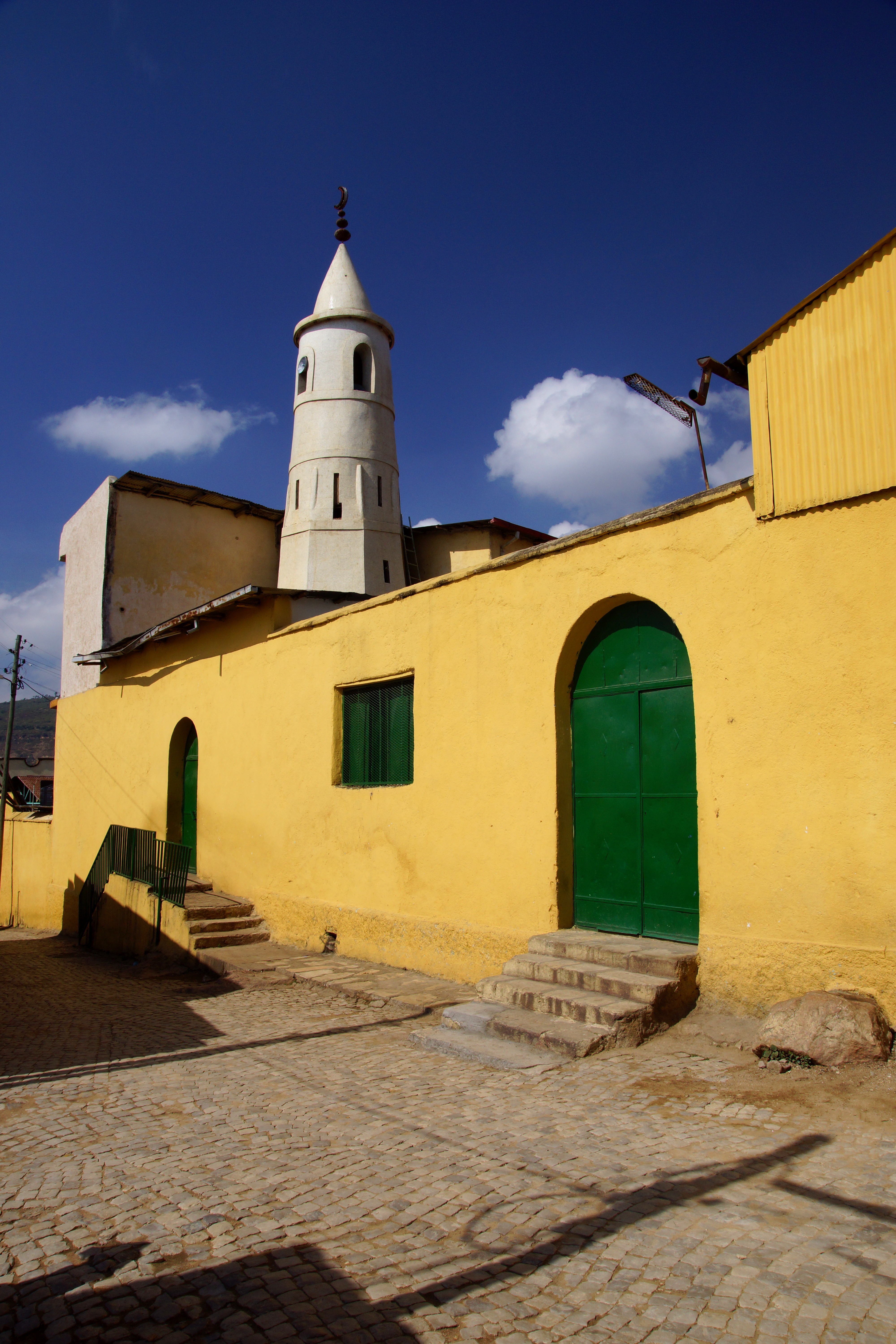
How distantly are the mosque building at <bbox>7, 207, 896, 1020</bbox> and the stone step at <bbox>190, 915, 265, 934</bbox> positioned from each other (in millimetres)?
215

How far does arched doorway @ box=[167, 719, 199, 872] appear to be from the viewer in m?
13.9

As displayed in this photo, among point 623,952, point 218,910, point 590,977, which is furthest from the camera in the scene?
point 218,910

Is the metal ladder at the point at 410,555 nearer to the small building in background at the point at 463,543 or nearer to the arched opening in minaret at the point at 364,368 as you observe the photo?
the small building in background at the point at 463,543

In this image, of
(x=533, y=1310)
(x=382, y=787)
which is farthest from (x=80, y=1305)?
(x=382, y=787)

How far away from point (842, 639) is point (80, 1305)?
4875 millimetres

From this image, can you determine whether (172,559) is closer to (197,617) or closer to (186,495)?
(186,495)

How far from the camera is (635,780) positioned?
22.0 ft

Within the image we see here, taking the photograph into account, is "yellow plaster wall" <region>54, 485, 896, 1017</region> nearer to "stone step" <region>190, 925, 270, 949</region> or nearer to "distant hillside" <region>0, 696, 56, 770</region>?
"stone step" <region>190, 925, 270, 949</region>

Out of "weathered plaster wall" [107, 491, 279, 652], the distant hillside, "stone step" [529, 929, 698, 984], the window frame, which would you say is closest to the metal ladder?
"weathered plaster wall" [107, 491, 279, 652]

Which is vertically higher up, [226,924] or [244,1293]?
[244,1293]

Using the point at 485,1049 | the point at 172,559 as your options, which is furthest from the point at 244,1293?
the point at 172,559

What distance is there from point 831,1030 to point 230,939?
25.3ft

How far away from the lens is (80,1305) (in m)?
2.75

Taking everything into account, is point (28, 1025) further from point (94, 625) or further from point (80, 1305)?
point (94, 625)
